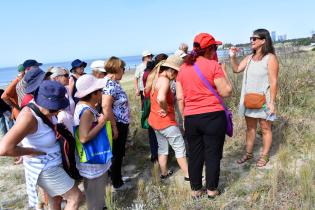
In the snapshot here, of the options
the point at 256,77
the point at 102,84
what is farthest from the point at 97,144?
the point at 256,77

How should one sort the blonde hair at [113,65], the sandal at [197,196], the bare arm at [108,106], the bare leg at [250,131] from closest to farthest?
1. the sandal at [197,196]
2. the bare arm at [108,106]
3. the blonde hair at [113,65]
4. the bare leg at [250,131]

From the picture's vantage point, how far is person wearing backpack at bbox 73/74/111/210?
309 cm

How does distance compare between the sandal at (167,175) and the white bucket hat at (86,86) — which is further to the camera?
the sandal at (167,175)

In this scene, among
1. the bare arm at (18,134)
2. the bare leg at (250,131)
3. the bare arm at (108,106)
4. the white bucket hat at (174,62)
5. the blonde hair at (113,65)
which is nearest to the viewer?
the bare arm at (18,134)

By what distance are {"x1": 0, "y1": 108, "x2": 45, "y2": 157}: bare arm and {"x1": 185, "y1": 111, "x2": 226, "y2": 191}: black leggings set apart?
5.58ft

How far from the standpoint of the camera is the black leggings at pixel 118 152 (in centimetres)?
421

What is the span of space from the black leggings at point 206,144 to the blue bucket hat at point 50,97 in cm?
149

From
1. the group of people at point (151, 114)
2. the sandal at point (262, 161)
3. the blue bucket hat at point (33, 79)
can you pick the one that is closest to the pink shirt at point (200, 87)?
the group of people at point (151, 114)

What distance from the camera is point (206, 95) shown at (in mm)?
3518

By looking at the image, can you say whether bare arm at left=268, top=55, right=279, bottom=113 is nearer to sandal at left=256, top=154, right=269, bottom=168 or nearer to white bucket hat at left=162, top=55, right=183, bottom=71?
sandal at left=256, top=154, right=269, bottom=168

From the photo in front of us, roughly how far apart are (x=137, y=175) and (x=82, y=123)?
199cm

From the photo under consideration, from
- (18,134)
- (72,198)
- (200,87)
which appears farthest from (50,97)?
(200,87)

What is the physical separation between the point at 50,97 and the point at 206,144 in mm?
1745

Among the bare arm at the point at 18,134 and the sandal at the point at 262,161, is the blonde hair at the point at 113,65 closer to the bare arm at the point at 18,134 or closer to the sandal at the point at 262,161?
the bare arm at the point at 18,134
